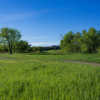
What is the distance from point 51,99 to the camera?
9.95ft

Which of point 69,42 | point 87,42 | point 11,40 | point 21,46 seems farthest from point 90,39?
point 11,40

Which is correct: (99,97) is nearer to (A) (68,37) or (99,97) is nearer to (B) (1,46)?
(A) (68,37)

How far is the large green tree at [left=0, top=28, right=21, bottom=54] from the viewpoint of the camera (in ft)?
125

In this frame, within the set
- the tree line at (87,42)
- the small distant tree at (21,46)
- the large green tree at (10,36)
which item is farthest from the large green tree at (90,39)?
the large green tree at (10,36)

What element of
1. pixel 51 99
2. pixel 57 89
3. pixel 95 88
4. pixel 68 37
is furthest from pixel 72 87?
pixel 68 37

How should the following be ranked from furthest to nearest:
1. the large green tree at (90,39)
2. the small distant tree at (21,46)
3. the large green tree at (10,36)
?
1. the small distant tree at (21,46)
2. the large green tree at (10,36)
3. the large green tree at (90,39)

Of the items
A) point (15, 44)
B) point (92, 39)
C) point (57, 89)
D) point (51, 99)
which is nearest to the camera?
point (51, 99)

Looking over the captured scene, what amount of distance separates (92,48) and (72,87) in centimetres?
3478

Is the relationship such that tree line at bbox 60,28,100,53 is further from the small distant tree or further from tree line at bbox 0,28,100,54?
the small distant tree

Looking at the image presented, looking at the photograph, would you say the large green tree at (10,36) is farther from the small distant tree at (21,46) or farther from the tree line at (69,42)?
the small distant tree at (21,46)

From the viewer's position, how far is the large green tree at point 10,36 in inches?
1503

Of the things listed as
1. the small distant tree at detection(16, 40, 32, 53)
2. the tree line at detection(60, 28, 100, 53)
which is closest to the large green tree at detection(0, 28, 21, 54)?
the small distant tree at detection(16, 40, 32, 53)

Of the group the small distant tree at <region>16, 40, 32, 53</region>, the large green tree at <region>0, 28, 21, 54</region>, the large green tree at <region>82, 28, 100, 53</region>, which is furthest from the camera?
the small distant tree at <region>16, 40, 32, 53</region>

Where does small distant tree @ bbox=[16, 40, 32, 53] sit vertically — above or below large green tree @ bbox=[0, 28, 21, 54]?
below
